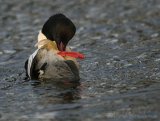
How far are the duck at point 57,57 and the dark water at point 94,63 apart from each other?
22 cm

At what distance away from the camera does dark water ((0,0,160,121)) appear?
962 centimetres

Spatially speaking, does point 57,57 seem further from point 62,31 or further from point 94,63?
point 94,63

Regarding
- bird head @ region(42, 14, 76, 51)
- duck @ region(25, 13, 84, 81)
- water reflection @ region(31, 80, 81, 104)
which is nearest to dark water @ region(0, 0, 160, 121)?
water reflection @ region(31, 80, 81, 104)

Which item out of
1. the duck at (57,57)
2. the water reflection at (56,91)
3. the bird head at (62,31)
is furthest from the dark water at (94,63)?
the bird head at (62,31)

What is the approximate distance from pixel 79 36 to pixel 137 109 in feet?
24.6

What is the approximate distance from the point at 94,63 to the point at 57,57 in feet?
6.31

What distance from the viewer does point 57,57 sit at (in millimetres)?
11516

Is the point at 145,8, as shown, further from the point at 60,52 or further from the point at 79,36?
the point at 60,52

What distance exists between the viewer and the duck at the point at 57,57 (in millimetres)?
11547

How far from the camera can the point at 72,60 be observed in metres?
11.7

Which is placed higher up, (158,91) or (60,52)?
(60,52)

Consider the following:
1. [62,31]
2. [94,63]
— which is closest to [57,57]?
[62,31]

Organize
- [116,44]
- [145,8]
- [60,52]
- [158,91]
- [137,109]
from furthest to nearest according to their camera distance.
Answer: [145,8] < [116,44] < [60,52] < [158,91] < [137,109]

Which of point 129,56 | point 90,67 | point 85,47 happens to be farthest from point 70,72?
point 85,47
